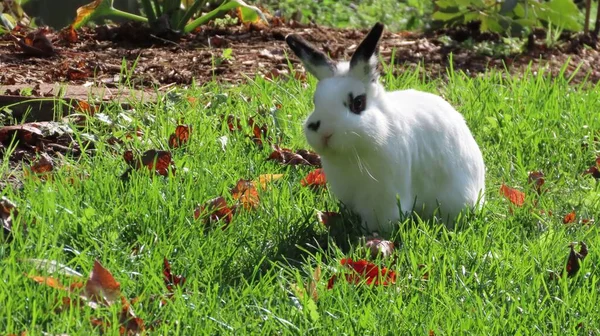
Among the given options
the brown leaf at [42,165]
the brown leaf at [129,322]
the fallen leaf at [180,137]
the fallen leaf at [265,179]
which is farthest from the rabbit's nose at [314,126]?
the brown leaf at [42,165]

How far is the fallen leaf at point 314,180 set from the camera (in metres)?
4.29

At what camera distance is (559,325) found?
3039 mm

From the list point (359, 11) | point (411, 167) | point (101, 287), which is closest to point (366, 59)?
point (411, 167)

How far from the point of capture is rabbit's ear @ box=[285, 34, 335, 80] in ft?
12.6

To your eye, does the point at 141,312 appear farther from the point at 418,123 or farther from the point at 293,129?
the point at 293,129

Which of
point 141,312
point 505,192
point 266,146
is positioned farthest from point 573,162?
point 141,312

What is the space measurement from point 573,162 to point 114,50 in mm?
3080

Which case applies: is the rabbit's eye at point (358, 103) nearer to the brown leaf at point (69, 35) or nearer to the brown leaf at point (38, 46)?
the brown leaf at point (38, 46)

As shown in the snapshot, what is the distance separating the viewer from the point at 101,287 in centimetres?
306

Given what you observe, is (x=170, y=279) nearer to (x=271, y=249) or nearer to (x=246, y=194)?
(x=271, y=249)

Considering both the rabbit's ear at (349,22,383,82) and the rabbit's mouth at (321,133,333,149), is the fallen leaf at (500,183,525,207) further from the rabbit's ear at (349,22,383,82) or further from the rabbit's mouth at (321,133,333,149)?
the rabbit's mouth at (321,133,333,149)

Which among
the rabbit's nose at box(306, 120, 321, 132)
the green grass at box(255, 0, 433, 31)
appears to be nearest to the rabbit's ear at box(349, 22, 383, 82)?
the rabbit's nose at box(306, 120, 321, 132)

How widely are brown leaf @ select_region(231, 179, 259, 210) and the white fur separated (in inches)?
12.8

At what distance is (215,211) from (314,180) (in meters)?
0.63
